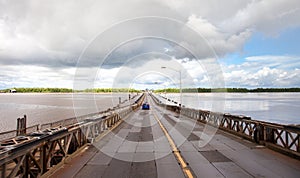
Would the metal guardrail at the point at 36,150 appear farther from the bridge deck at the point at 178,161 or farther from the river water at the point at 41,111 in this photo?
the river water at the point at 41,111

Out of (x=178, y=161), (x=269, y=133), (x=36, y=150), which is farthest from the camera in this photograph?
(x=269, y=133)

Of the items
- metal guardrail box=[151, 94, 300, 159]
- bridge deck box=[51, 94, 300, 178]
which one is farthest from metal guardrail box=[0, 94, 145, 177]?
metal guardrail box=[151, 94, 300, 159]

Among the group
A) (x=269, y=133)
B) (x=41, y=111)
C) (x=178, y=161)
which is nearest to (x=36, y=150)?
(x=178, y=161)

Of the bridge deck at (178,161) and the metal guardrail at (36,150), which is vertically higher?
the metal guardrail at (36,150)

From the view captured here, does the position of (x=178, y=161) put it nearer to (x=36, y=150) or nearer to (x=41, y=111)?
(x=36, y=150)

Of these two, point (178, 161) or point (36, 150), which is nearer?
point (36, 150)

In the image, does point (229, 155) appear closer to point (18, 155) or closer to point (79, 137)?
point (79, 137)

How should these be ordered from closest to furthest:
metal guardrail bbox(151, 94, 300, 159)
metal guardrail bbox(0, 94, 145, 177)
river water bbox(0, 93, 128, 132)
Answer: metal guardrail bbox(0, 94, 145, 177) < metal guardrail bbox(151, 94, 300, 159) < river water bbox(0, 93, 128, 132)

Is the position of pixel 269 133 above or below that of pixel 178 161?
above

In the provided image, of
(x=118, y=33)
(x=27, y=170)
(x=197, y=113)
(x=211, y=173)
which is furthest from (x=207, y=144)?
(x=197, y=113)

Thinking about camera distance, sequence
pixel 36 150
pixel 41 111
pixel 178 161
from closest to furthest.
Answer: pixel 36 150
pixel 178 161
pixel 41 111

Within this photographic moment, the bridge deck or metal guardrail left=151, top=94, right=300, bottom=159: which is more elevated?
metal guardrail left=151, top=94, right=300, bottom=159

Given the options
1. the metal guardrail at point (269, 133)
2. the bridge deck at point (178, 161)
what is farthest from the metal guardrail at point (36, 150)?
the metal guardrail at point (269, 133)

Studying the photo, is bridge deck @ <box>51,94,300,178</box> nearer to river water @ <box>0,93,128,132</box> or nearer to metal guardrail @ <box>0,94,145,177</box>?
metal guardrail @ <box>0,94,145,177</box>
